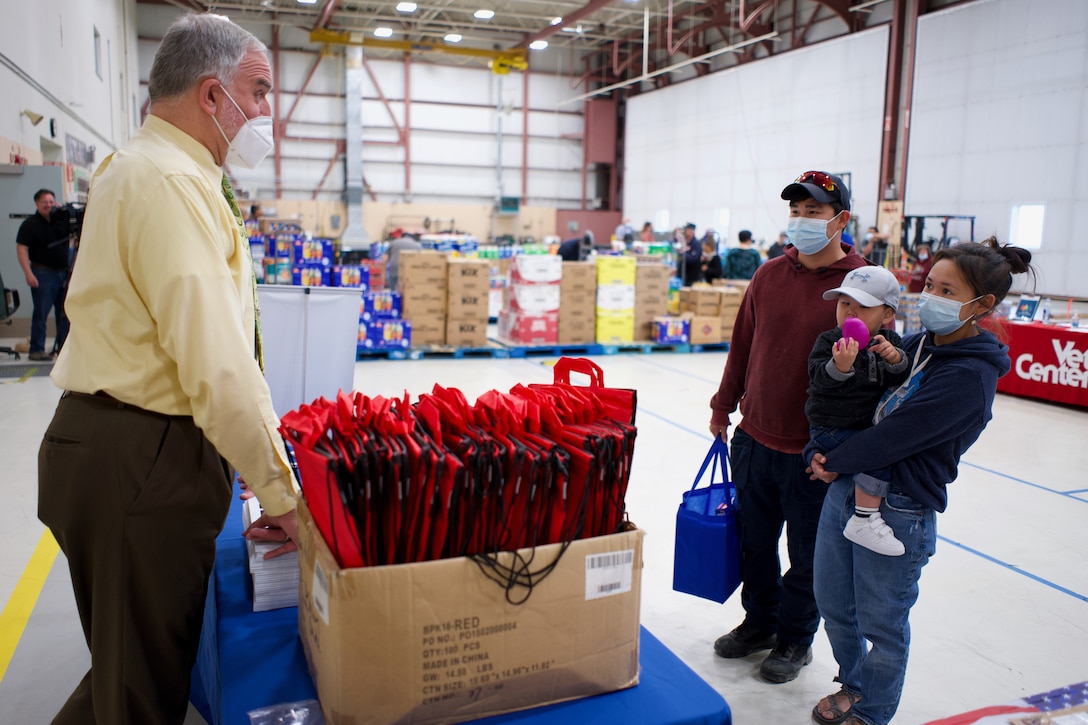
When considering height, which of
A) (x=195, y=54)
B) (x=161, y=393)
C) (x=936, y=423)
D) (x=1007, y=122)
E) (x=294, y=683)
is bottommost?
(x=294, y=683)

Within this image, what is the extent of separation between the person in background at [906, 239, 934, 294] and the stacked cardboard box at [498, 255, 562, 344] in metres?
5.53

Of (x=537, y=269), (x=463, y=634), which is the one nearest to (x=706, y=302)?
(x=537, y=269)

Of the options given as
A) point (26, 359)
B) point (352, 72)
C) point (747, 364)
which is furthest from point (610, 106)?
point (747, 364)

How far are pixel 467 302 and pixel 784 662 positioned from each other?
7.77m

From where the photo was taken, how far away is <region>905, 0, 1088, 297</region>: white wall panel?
12742mm

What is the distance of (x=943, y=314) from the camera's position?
2.22m

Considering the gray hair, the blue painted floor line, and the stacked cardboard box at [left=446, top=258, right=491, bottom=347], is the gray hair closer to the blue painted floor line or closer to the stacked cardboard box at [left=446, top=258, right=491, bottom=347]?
the blue painted floor line

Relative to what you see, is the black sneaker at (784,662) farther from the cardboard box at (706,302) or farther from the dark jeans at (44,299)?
the cardboard box at (706,302)

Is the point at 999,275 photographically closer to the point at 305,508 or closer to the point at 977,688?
the point at 977,688

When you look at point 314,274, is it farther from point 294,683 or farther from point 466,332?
point 294,683

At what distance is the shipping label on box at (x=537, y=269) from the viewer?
1013cm

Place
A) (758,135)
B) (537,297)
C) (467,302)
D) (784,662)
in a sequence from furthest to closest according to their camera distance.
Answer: (758,135), (537,297), (467,302), (784,662)

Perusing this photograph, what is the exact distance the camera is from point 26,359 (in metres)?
9.04

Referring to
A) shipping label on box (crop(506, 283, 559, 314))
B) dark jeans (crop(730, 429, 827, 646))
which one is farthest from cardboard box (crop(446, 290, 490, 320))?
dark jeans (crop(730, 429, 827, 646))
